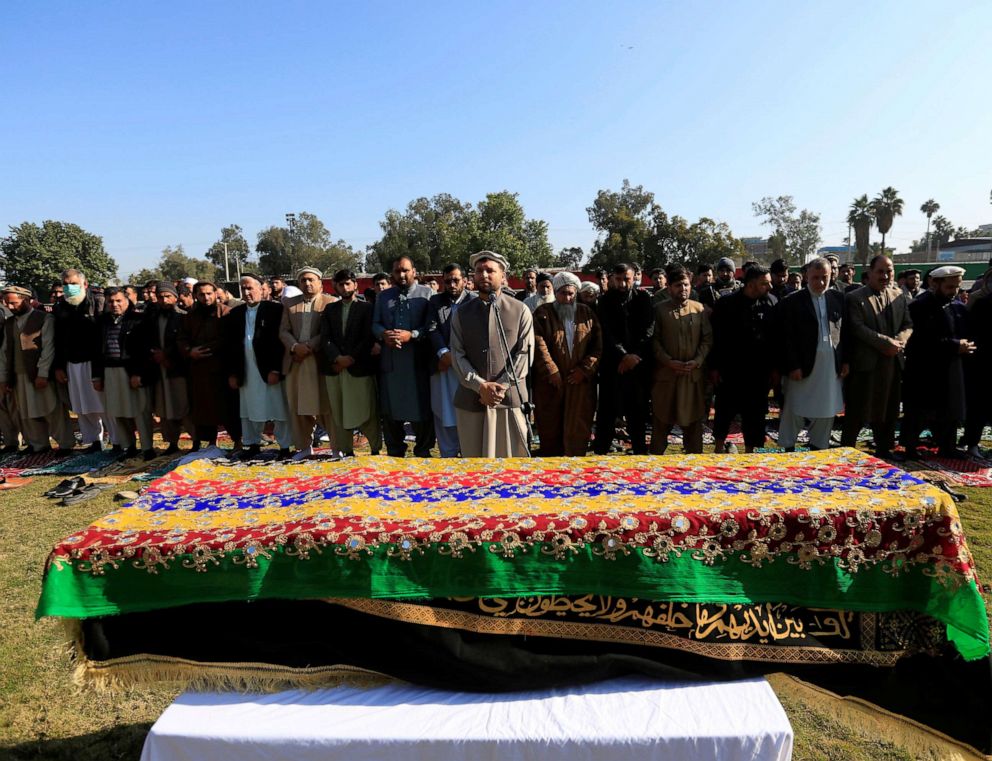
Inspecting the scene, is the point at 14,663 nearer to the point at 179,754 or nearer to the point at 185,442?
the point at 179,754

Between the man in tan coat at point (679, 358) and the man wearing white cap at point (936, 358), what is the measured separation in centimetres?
214

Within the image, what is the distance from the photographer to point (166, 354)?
20.8ft

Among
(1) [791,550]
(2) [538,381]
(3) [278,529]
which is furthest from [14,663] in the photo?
(2) [538,381]

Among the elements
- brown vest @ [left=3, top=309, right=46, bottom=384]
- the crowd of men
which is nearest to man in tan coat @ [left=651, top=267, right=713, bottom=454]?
the crowd of men

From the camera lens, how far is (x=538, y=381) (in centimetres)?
513

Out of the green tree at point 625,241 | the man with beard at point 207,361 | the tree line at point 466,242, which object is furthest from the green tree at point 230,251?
the man with beard at point 207,361

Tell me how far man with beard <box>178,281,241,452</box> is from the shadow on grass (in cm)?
420

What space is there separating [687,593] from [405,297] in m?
4.03

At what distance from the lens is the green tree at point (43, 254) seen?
46219 mm

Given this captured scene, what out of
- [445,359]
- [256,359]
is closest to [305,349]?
[256,359]

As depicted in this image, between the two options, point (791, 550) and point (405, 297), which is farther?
point (405, 297)

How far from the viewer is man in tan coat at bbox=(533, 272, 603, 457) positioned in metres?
4.96

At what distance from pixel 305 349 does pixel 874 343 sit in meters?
4.87

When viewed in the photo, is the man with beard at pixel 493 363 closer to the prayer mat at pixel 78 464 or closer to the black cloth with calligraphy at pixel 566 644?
the black cloth with calligraphy at pixel 566 644
